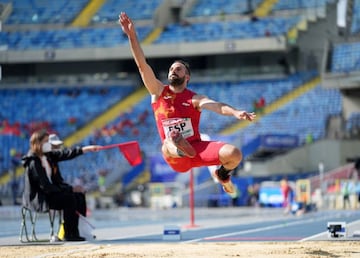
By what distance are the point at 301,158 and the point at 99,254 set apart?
33263 mm

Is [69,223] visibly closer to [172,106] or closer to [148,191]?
[172,106]

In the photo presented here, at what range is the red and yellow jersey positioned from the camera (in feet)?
35.9

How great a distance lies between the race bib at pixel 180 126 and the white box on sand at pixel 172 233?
3692mm

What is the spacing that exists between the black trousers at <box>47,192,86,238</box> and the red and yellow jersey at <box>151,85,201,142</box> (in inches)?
149

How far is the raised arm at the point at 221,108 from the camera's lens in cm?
954

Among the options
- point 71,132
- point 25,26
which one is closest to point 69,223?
point 71,132

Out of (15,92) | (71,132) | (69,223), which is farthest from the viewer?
(15,92)

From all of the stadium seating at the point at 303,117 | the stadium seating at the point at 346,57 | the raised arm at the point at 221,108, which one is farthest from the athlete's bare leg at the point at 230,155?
the stadium seating at the point at 346,57

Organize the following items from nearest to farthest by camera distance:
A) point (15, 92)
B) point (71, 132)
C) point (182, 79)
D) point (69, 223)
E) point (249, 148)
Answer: point (182, 79) < point (69, 223) < point (249, 148) < point (71, 132) < point (15, 92)

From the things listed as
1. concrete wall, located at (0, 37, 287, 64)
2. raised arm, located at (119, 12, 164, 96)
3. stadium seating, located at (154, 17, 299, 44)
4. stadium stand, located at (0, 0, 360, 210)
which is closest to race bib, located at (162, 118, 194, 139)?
raised arm, located at (119, 12, 164, 96)

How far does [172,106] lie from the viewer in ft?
36.0

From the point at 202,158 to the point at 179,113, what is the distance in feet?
1.99

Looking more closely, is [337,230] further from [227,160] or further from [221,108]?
[221,108]

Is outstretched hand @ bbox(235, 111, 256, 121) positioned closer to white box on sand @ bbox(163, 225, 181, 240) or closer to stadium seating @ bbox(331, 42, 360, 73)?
white box on sand @ bbox(163, 225, 181, 240)
